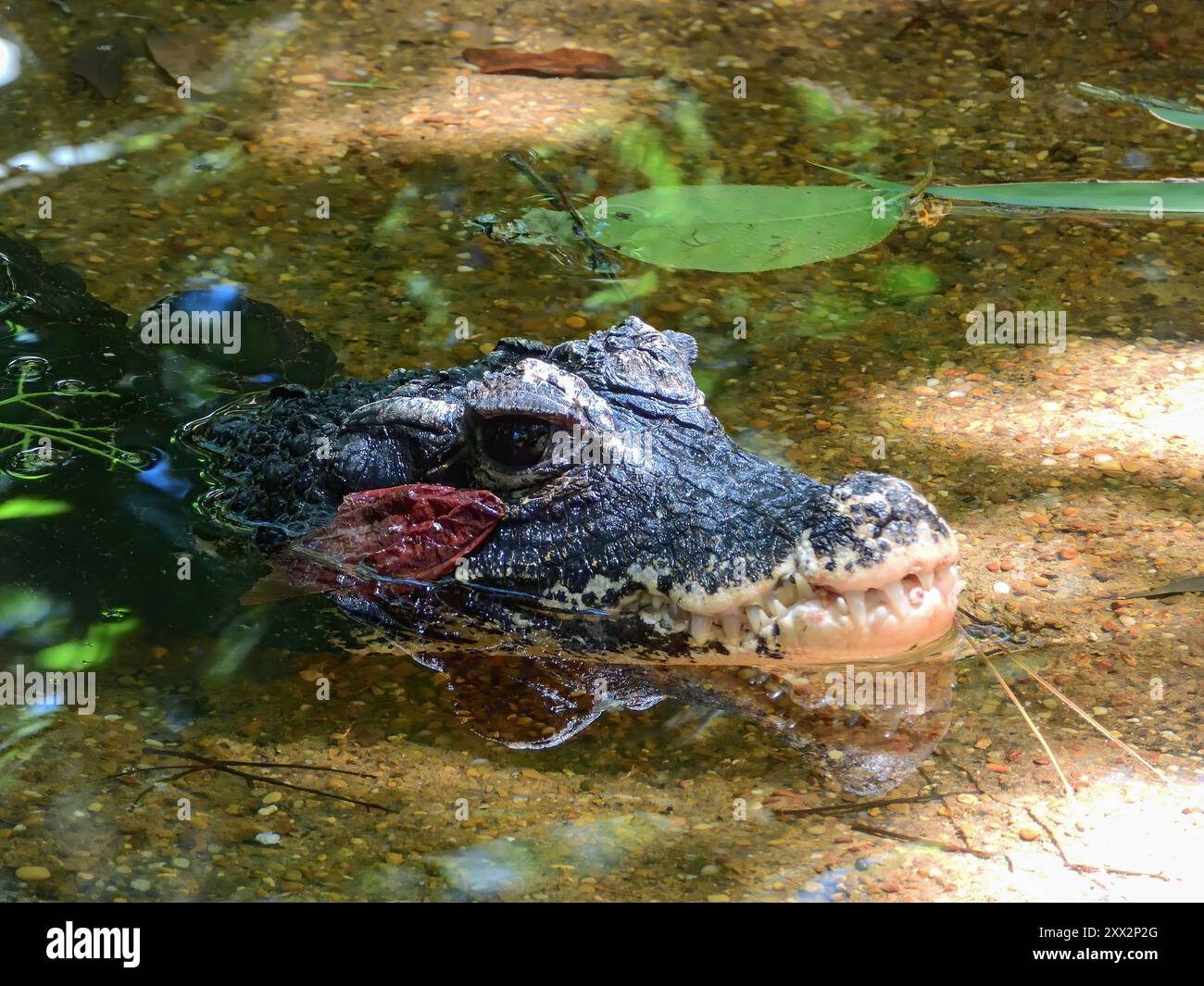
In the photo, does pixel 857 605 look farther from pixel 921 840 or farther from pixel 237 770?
pixel 237 770

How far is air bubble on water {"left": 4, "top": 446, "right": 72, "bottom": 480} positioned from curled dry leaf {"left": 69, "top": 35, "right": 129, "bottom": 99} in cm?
319

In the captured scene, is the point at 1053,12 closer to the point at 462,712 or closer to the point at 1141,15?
the point at 1141,15

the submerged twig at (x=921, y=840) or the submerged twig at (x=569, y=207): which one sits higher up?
the submerged twig at (x=569, y=207)

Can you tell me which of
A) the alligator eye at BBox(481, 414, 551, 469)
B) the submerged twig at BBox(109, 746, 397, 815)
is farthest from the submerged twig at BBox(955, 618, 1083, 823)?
the submerged twig at BBox(109, 746, 397, 815)

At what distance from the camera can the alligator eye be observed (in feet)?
14.0

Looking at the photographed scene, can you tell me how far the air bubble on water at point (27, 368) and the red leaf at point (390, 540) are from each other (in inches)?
64.2

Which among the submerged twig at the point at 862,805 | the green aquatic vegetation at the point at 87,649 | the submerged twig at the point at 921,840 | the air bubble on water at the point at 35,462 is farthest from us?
the air bubble on water at the point at 35,462

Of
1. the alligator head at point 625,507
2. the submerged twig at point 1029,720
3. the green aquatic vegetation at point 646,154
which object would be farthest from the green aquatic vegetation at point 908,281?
the submerged twig at point 1029,720

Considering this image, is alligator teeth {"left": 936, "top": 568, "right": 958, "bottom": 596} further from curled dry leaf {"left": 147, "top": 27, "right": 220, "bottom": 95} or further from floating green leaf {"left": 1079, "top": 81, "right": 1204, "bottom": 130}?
curled dry leaf {"left": 147, "top": 27, "right": 220, "bottom": 95}

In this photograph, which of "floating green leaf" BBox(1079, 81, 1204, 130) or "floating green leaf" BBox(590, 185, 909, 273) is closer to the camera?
"floating green leaf" BBox(590, 185, 909, 273)

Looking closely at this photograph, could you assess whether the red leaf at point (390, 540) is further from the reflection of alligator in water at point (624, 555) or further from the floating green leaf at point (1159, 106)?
the floating green leaf at point (1159, 106)

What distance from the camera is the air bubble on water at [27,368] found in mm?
5531

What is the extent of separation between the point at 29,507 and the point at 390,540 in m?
1.41

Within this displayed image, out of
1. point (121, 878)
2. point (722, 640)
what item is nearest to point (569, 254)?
point (722, 640)
